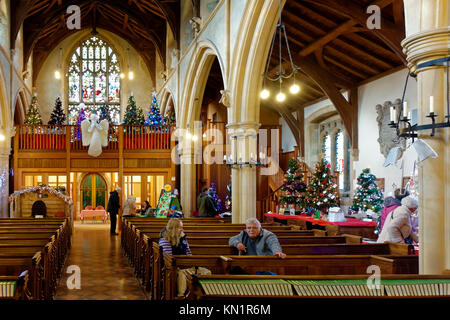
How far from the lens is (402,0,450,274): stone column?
432cm

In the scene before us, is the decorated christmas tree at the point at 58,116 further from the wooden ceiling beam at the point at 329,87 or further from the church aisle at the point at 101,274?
the wooden ceiling beam at the point at 329,87

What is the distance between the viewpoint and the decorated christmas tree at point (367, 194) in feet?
39.3

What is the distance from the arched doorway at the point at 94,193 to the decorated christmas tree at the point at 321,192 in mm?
11957

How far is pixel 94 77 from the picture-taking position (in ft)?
89.4

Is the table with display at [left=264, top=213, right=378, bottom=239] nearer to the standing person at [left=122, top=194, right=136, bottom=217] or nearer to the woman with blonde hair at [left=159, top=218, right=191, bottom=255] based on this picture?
the woman with blonde hair at [left=159, top=218, right=191, bottom=255]

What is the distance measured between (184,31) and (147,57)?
8.17 m

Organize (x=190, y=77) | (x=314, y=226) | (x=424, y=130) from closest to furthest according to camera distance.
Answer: (x=424, y=130) < (x=314, y=226) < (x=190, y=77)

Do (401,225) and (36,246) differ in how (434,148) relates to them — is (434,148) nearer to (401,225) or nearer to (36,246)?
(401,225)

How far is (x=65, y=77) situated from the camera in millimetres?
26562

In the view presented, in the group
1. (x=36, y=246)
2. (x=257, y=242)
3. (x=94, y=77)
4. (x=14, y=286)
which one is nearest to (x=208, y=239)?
(x=257, y=242)

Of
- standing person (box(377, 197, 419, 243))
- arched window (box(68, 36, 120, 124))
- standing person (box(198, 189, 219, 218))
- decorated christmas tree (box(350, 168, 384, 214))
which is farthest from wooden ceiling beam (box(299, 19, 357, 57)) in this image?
arched window (box(68, 36, 120, 124))

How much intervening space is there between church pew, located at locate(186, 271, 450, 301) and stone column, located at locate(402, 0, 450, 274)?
35.2 inches

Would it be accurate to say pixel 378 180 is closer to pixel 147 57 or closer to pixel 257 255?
pixel 257 255
